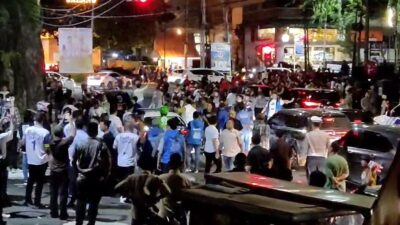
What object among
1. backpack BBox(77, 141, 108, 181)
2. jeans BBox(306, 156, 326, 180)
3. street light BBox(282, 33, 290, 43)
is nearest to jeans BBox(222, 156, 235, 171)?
jeans BBox(306, 156, 326, 180)

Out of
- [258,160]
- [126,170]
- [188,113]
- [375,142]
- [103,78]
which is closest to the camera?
[258,160]

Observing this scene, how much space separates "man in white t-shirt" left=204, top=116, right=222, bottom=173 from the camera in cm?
1644

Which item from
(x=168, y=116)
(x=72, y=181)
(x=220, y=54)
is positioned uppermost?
(x=220, y=54)

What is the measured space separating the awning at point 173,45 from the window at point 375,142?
203ft

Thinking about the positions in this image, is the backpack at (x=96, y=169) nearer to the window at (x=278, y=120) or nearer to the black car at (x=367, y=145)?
the black car at (x=367, y=145)

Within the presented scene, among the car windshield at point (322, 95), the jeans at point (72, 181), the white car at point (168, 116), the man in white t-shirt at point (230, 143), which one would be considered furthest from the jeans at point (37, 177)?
the car windshield at point (322, 95)

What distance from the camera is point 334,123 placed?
1862 centimetres

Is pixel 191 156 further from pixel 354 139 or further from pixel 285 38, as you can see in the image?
pixel 285 38

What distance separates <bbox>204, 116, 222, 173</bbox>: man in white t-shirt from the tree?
650 centimetres

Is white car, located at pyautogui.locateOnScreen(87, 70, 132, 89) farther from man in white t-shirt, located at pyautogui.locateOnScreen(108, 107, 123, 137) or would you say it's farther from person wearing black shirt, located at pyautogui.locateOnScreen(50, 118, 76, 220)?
person wearing black shirt, located at pyautogui.locateOnScreen(50, 118, 76, 220)

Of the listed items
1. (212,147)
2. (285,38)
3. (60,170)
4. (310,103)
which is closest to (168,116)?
(212,147)

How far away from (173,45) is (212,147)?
62982mm

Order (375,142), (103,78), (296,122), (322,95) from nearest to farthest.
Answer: (375,142), (296,122), (322,95), (103,78)

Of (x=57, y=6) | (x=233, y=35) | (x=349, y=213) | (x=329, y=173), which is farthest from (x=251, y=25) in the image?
(x=349, y=213)
